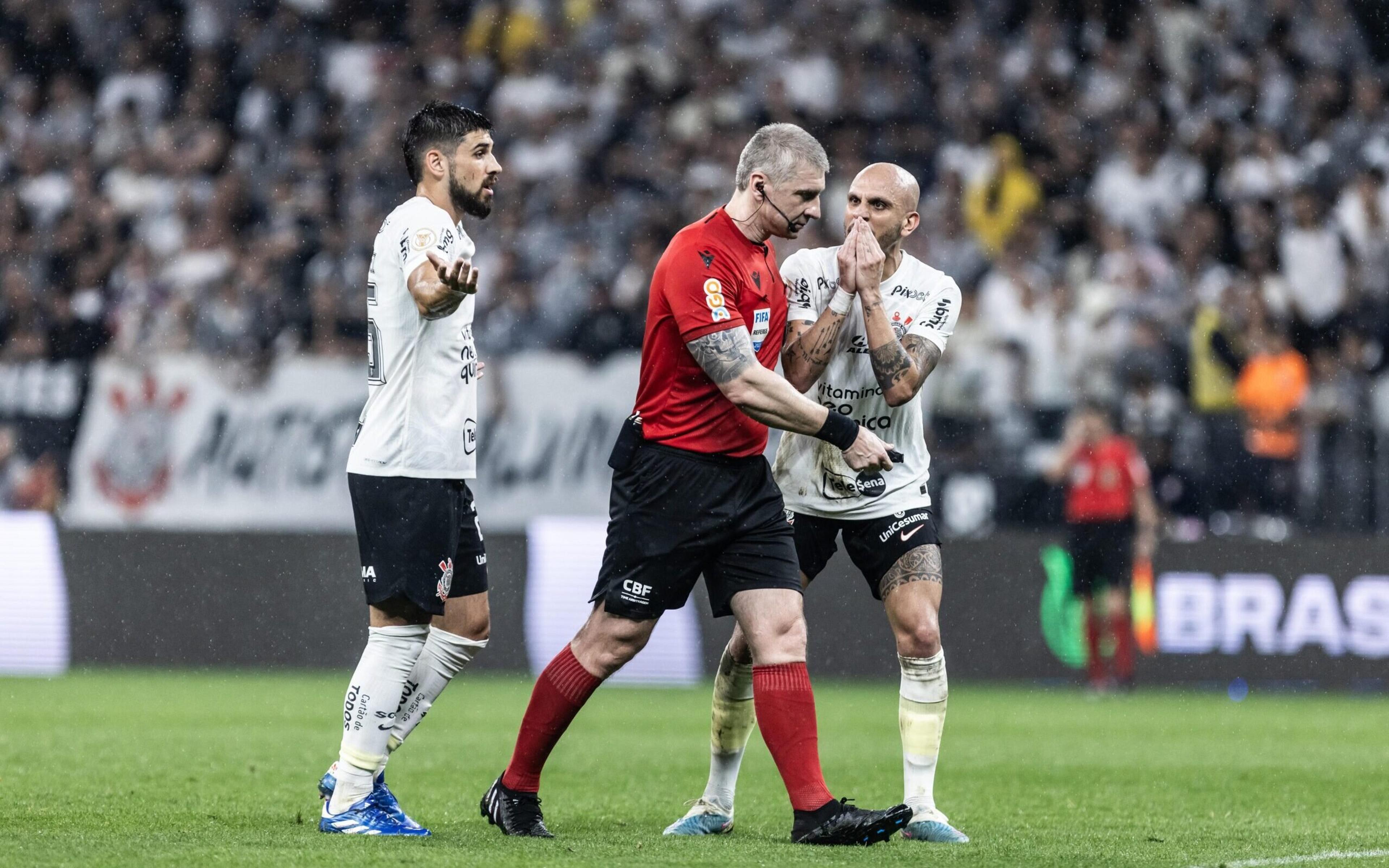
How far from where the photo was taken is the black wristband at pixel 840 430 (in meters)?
6.33

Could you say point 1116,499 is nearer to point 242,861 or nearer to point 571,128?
point 571,128

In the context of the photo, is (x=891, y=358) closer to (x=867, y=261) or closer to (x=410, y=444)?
(x=867, y=261)

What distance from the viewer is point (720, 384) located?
641 centimetres

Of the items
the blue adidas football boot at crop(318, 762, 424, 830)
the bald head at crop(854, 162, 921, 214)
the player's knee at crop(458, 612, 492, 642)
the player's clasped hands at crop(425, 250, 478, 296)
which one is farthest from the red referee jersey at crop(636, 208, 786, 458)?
the blue adidas football boot at crop(318, 762, 424, 830)

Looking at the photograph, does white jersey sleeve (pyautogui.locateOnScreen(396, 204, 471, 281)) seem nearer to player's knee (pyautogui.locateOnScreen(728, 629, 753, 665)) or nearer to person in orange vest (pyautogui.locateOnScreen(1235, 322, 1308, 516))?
player's knee (pyautogui.locateOnScreen(728, 629, 753, 665))

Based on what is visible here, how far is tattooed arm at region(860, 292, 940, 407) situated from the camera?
22.4 ft

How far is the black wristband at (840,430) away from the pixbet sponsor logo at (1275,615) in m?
9.48

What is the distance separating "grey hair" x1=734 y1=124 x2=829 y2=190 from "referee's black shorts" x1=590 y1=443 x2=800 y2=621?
3.36 ft

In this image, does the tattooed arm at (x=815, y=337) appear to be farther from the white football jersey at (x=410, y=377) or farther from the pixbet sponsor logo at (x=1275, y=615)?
the pixbet sponsor logo at (x=1275, y=615)

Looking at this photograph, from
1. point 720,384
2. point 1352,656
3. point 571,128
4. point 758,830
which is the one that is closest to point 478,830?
point 758,830

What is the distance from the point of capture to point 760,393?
6363 mm

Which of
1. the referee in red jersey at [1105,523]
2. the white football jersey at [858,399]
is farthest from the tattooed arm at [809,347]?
the referee in red jersey at [1105,523]

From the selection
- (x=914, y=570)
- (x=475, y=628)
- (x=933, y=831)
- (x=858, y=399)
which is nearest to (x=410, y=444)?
(x=475, y=628)

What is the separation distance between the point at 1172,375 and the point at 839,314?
959cm
